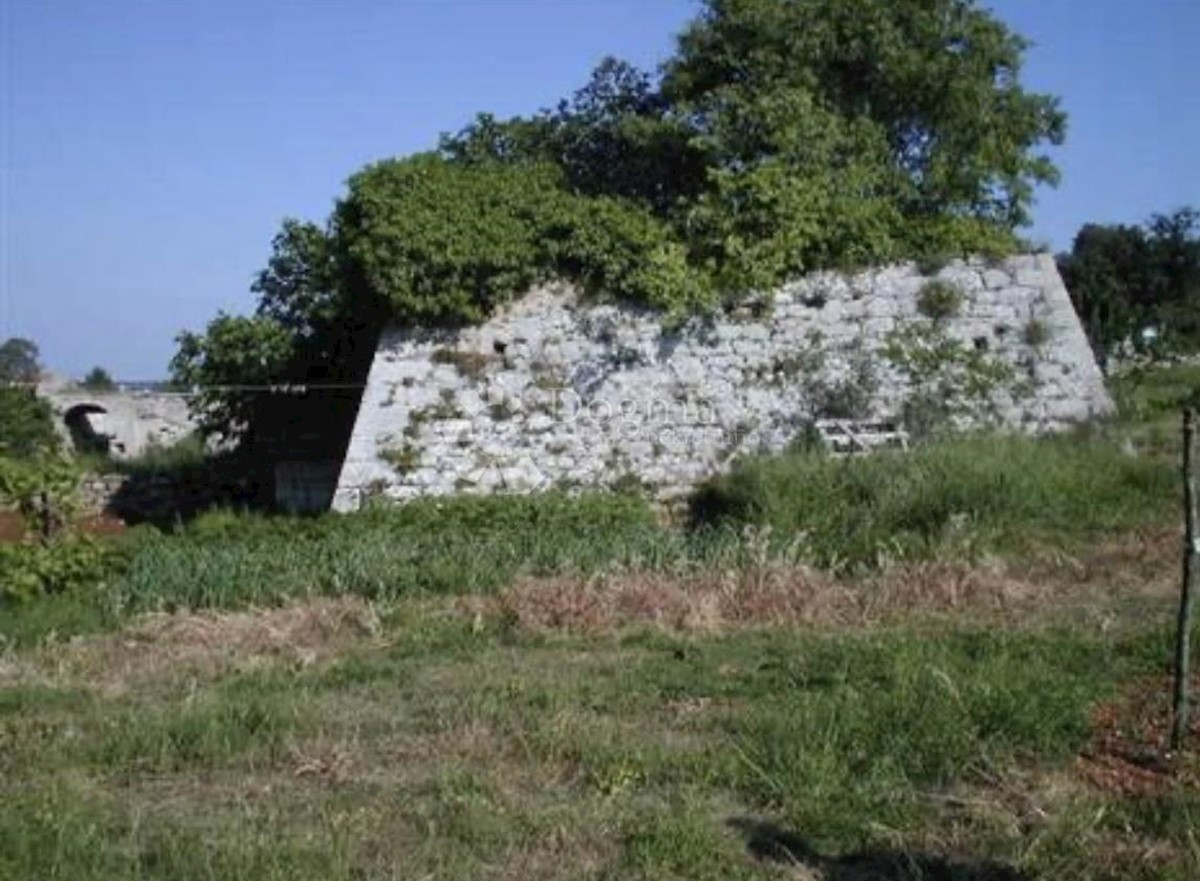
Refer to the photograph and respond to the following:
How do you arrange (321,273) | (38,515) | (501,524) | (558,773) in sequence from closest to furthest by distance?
1. (558,773)
2. (38,515)
3. (501,524)
4. (321,273)

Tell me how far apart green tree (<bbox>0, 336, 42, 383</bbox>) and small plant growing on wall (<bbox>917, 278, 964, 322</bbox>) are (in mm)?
18512

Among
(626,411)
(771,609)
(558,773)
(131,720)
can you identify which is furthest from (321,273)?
(558,773)

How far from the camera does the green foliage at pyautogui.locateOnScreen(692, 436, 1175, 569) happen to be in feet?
34.9

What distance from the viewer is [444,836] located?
177 inches

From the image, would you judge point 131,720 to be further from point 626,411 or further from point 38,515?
point 626,411

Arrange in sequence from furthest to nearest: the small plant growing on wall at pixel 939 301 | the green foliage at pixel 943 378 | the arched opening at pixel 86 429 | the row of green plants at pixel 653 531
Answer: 1. the arched opening at pixel 86 429
2. the small plant growing on wall at pixel 939 301
3. the green foliage at pixel 943 378
4. the row of green plants at pixel 653 531

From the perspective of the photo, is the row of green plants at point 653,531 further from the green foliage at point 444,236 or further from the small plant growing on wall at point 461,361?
the green foliage at point 444,236

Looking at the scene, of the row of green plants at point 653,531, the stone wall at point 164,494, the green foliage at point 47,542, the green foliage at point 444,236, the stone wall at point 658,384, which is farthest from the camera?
the stone wall at point 164,494

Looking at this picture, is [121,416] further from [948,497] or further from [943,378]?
[948,497]

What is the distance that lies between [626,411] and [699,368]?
95cm

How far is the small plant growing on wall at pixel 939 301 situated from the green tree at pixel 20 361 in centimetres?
1851

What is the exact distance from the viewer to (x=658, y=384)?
1432 centimetres

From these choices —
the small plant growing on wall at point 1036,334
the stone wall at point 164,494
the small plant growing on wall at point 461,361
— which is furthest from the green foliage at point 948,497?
the stone wall at point 164,494

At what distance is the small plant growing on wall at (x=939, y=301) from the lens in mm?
14500
